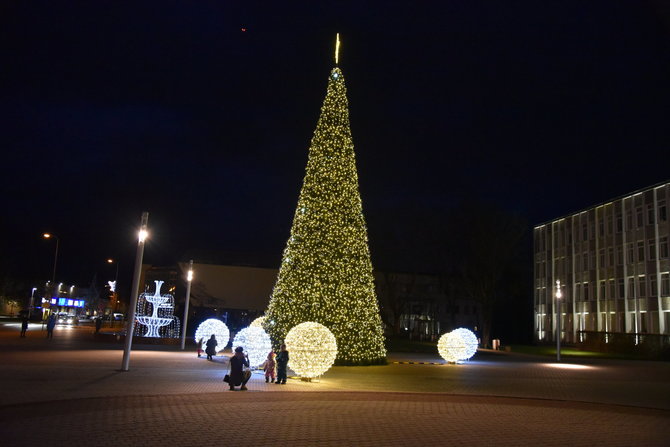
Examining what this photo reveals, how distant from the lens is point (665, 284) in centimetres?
4856

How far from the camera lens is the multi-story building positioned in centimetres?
4944

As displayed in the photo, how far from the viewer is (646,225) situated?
51062 millimetres

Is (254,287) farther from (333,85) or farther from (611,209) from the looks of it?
(333,85)

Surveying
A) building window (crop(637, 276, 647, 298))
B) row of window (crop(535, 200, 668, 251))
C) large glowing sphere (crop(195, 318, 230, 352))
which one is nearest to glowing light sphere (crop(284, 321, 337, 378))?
large glowing sphere (crop(195, 318, 230, 352))

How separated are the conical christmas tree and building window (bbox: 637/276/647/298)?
36.7 metres

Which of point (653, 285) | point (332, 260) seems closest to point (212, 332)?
point (332, 260)

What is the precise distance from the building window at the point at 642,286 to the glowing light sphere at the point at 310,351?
1682 inches

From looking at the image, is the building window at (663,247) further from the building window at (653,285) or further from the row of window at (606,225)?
the building window at (653,285)

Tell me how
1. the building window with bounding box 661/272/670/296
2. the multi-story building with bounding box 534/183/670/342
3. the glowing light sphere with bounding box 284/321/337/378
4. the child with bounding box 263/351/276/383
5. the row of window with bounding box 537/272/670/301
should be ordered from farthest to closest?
1. the multi-story building with bounding box 534/183/670/342
2. the row of window with bounding box 537/272/670/301
3. the building window with bounding box 661/272/670/296
4. the child with bounding box 263/351/276/383
5. the glowing light sphere with bounding box 284/321/337/378

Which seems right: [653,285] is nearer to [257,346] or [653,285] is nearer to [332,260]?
[332,260]

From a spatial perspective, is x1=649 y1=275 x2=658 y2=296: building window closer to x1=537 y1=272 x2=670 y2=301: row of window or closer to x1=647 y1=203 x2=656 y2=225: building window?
x1=537 y1=272 x2=670 y2=301: row of window

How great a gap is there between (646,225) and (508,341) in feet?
96.3

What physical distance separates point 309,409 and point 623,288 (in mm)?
49865

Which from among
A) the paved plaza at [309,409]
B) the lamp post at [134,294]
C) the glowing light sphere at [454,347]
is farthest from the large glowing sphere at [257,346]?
the glowing light sphere at [454,347]
